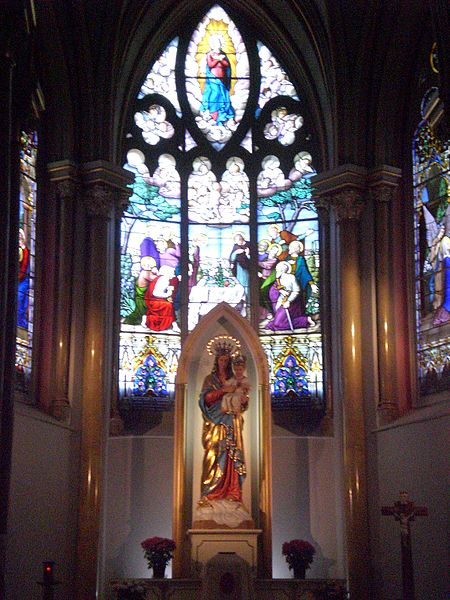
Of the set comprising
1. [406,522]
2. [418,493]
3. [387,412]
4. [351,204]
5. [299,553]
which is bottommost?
[299,553]

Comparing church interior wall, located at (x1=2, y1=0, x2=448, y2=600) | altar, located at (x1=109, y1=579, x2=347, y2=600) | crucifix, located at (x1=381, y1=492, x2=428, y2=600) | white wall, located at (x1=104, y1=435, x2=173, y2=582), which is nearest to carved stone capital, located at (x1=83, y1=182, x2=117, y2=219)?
church interior wall, located at (x1=2, y1=0, x2=448, y2=600)

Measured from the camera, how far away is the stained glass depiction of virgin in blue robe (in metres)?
18.2

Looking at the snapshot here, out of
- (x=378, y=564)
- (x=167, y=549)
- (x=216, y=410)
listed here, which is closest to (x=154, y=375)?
(x=216, y=410)

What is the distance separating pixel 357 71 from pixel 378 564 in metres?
6.81

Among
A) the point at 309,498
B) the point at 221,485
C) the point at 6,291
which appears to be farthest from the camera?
the point at 309,498

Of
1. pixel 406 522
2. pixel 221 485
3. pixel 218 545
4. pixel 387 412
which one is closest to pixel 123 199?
pixel 221 485

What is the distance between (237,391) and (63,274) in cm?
288

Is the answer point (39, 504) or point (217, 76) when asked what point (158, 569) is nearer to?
point (39, 504)

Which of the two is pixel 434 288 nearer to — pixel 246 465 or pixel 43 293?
pixel 246 465

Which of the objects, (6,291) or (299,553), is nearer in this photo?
(6,291)

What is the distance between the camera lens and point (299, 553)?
14.9 metres

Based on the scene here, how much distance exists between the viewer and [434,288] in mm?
15320

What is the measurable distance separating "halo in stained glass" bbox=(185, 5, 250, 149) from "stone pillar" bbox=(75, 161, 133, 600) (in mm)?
2382

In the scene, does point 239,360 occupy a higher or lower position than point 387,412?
higher
